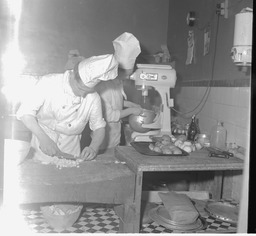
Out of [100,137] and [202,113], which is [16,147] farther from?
[202,113]

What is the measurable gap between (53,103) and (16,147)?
0.31 meters

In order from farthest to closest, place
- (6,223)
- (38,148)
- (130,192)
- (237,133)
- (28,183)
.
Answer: (237,133) → (38,148) → (130,192) → (28,183) → (6,223)

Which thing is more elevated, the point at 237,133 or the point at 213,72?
the point at 213,72

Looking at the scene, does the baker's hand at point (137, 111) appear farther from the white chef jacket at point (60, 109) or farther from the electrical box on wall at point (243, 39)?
the electrical box on wall at point (243, 39)

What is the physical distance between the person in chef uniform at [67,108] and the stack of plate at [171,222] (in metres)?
0.30

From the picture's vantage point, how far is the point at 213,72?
5.19 feet

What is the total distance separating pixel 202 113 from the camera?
1.67m

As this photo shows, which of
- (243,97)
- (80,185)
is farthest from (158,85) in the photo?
(80,185)

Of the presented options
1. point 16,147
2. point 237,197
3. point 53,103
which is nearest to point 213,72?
point 237,197

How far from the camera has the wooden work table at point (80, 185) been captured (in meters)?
0.80

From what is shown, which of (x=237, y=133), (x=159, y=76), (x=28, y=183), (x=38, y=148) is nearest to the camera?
(x=28, y=183)

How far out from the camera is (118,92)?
5.13 feet

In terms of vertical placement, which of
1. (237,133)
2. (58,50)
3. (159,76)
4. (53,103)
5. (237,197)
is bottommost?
(237,197)

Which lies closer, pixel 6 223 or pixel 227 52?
pixel 6 223
